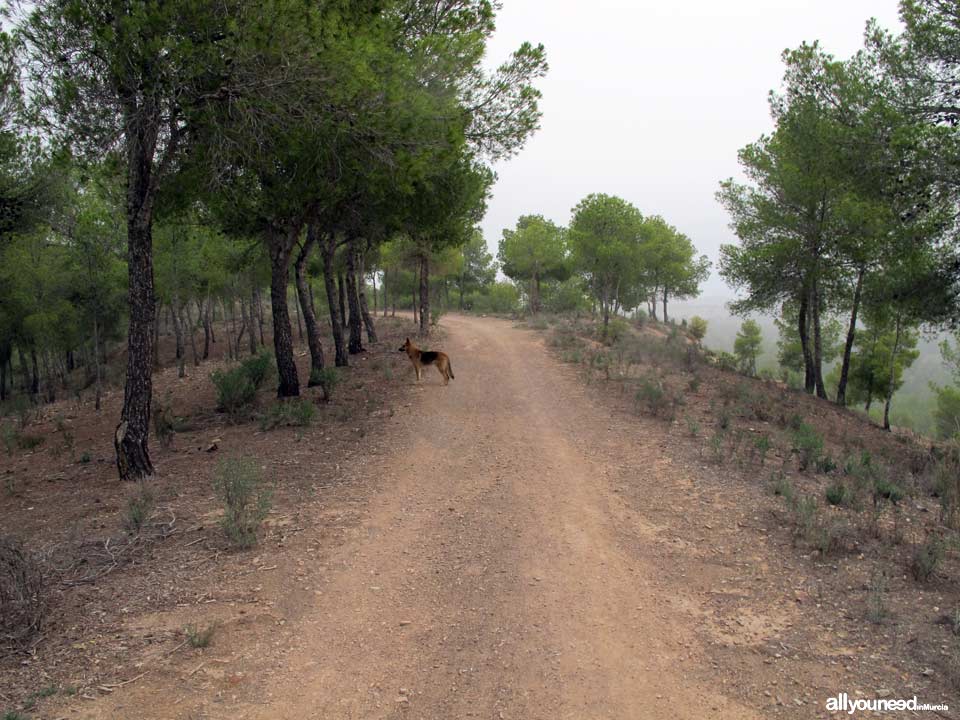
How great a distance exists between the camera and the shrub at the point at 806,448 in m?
9.12

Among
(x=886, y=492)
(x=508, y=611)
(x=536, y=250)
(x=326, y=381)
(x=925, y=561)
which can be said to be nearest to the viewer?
(x=508, y=611)

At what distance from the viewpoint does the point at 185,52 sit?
749cm

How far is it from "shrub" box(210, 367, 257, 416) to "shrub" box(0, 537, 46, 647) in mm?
7677

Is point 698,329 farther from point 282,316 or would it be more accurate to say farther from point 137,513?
point 137,513

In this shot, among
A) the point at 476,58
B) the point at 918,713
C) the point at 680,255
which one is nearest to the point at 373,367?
the point at 476,58

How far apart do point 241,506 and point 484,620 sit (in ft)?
11.0

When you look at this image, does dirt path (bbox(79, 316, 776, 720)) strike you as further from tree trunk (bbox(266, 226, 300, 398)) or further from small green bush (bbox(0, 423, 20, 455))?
small green bush (bbox(0, 423, 20, 455))

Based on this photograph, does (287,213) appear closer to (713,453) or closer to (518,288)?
(713,453)

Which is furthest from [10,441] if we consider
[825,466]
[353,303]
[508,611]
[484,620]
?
[825,466]

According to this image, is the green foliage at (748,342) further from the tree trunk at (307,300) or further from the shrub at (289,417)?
the shrub at (289,417)

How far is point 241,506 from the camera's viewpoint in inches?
266

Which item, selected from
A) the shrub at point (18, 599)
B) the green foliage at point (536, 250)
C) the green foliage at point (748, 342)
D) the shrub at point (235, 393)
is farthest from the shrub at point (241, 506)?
the green foliage at point (748, 342)

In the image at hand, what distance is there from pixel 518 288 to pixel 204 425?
172 ft

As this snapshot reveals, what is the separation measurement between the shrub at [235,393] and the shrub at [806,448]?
11.3 meters
